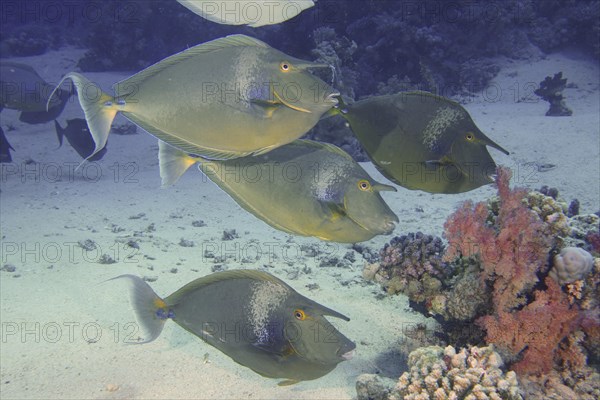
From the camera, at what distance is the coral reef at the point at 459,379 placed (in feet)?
8.16

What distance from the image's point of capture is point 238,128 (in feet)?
5.53

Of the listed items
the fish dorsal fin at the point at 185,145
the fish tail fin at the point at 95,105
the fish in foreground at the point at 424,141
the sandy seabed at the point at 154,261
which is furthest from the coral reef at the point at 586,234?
the fish tail fin at the point at 95,105

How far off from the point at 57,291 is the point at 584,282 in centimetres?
476

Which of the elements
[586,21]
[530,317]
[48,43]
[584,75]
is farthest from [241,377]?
[48,43]

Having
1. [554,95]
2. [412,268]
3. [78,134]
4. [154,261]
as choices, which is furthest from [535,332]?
[554,95]

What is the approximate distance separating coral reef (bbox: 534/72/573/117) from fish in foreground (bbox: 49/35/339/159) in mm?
11169

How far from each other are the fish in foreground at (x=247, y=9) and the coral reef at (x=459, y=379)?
227cm

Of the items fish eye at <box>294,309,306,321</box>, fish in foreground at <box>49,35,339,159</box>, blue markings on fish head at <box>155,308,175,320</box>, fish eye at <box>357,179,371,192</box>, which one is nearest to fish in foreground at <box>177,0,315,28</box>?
fish in foreground at <box>49,35,339,159</box>

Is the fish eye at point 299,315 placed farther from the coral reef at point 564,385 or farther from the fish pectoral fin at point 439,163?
the coral reef at point 564,385

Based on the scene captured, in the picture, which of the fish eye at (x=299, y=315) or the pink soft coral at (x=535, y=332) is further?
the pink soft coral at (x=535, y=332)

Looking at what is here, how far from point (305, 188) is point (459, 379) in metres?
1.65

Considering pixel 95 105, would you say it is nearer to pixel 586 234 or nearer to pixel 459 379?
pixel 459 379

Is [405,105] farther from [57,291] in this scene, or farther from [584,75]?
[584,75]

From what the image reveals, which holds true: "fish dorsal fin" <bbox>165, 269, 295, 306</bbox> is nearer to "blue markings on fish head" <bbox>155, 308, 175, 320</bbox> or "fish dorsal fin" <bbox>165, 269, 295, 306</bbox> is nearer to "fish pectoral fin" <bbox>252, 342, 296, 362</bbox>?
"blue markings on fish head" <bbox>155, 308, 175, 320</bbox>
